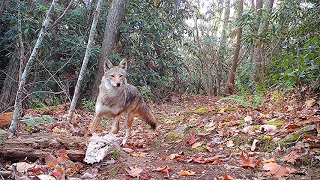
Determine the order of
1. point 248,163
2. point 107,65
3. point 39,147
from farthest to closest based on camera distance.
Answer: point 107,65 < point 39,147 < point 248,163

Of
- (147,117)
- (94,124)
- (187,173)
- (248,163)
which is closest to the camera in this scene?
(187,173)

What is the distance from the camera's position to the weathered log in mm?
3418

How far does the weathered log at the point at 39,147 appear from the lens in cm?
342

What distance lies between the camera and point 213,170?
11.1ft

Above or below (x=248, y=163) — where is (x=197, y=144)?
below

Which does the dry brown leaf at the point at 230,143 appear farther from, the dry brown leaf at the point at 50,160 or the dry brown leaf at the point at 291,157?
the dry brown leaf at the point at 50,160

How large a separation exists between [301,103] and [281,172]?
2919 millimetres

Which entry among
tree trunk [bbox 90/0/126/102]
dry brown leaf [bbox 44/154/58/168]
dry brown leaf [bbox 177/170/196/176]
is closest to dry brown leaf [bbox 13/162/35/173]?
dry brown leaf [bbox 44/154/58/168]

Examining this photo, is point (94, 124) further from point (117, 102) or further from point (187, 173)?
point (187, 173)

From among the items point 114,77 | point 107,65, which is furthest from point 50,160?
point 107,65

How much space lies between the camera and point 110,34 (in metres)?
10.6

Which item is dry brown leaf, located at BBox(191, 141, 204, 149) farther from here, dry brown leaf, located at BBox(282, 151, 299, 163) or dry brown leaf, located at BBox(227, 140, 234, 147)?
dry brown leaf, located at BBox(282, 151, 299, 163)

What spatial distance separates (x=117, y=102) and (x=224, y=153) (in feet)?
9.32

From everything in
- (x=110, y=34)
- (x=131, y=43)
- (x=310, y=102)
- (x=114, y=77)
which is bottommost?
(x=310, y=102)
